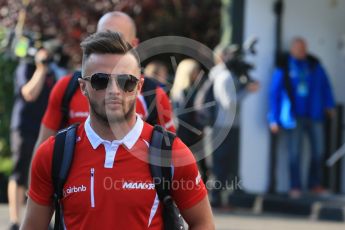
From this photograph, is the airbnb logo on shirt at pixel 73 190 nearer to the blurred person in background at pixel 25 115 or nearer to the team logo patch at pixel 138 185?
the team logo patch at pixel 138 185

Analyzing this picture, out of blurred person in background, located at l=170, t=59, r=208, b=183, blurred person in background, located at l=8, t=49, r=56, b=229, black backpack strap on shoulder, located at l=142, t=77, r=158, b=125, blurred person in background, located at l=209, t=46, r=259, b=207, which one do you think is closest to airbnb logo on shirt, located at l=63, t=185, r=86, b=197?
black backpack strap on shoulder, located at l=142, t=77, r=158, b=125

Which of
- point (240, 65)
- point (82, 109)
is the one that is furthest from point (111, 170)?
point (240, 65)

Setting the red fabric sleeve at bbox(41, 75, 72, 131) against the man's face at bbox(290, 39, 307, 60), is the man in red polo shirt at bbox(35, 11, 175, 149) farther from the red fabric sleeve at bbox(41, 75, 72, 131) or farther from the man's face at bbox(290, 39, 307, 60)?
the man's face at bbox(290, 39, 307, 60)

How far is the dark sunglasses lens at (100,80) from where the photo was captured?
3861 mm

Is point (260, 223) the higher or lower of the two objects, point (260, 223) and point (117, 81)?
the lower

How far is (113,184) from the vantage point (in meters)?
3.79

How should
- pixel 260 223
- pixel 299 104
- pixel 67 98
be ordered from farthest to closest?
pixel 299 104
pixel 260 223
pixel 67 98

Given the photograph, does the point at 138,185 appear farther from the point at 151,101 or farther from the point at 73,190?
the point at 151,101

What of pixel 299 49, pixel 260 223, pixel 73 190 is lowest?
pixel 260 223

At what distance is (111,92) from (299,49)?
838cm

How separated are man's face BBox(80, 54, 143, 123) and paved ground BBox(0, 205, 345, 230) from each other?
21.3 ft

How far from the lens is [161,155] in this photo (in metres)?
3.80

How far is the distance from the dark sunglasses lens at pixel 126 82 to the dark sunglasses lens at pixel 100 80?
5 cm

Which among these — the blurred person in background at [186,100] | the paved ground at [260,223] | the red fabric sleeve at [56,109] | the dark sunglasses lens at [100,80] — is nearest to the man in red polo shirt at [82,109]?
the red fabric sleeve at [56,109]
